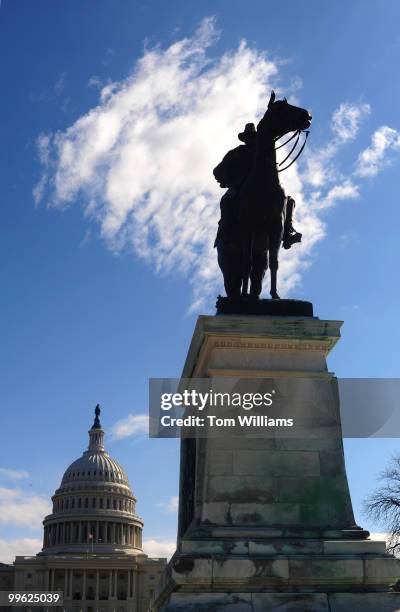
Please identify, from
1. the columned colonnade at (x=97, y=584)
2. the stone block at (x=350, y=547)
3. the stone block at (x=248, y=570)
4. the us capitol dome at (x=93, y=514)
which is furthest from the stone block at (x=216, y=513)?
the us capitol dome at (x=93, y=514)

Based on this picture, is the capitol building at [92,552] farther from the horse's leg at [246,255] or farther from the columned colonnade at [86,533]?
the horse's leg at [246,255]

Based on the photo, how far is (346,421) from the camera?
931cm

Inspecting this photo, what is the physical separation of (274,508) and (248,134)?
16.2 ft

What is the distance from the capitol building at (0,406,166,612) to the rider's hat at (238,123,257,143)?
440 ft

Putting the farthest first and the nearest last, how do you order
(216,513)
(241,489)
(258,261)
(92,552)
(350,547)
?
1. (92,552)
2. (258,261)
3. (241,489)
4. (216,513)
5. (350,547)

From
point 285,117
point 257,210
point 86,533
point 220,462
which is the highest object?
point 86,533

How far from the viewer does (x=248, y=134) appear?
34.6ft

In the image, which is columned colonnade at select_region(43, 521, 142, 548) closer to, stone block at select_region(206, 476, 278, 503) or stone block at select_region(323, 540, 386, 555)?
stone block at select_region(206, 476, 278, 503)

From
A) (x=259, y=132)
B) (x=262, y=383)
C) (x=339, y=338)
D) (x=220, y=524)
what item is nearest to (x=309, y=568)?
(x=220, y=524)

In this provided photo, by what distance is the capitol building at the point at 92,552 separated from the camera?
140m

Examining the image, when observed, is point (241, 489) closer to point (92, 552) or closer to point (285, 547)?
point (285, 547)

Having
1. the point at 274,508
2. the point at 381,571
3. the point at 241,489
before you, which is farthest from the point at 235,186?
the point at 381,571

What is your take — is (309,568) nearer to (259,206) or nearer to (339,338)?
(339,338)

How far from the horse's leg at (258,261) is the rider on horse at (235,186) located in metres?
0.27
